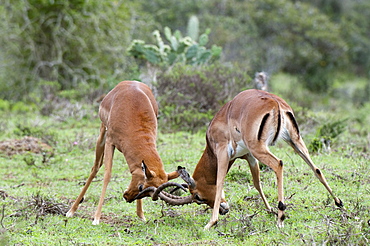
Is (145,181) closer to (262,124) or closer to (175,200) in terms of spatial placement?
(175,200)

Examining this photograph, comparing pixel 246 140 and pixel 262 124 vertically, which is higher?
pixel 262 124

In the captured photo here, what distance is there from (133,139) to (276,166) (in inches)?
56.1

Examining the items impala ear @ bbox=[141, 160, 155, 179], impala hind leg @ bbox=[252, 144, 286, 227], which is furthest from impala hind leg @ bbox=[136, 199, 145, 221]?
impala hind leg @ bbox=[252, 144, 286, 227]

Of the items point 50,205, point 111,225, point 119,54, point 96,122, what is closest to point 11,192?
point 50,205

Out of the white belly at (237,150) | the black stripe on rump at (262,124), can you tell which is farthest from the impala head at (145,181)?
the black stripe on rump at (262,124)

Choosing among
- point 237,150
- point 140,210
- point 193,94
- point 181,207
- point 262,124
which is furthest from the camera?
point 193,94

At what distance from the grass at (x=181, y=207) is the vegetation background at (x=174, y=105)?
21 mm

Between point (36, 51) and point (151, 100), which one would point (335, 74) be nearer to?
point (36, 51)

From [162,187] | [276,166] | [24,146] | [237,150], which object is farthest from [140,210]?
[24,146]

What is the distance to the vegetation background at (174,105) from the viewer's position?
5.07 metres

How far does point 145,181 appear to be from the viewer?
4730 millimetres

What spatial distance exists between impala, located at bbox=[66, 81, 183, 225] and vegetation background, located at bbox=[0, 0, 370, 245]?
1.59ft

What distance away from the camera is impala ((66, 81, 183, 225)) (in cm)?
479

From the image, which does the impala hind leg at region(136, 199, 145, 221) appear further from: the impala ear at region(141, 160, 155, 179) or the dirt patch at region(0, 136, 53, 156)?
the dirt patch at region(0, 136, 53, 156)
